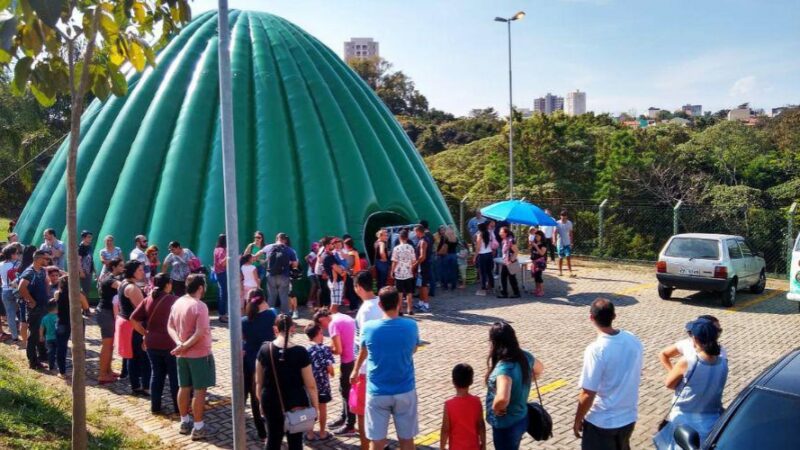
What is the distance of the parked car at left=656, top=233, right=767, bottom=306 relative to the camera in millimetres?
13398

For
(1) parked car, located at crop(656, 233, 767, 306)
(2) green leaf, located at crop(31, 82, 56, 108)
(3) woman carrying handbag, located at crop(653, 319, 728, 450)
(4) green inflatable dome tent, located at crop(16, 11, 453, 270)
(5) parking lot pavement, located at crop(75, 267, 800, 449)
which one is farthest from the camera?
(4) green inflatable dome tent, located at crop(16, 11, 453, 270)

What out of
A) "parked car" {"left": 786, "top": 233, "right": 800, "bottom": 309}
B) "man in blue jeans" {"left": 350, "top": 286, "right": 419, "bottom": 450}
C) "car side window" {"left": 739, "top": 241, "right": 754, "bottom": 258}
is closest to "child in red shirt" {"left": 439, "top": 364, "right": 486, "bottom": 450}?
"man in blue jeans" {"left": 350, "top": 286, "right": 419, "bottom": 450}

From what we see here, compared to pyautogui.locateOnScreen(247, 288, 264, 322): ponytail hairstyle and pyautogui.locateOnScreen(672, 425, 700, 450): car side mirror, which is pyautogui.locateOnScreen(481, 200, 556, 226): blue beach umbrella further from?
pyautogui.locateOnScreen(672, 425, 700, 450): car side mirror

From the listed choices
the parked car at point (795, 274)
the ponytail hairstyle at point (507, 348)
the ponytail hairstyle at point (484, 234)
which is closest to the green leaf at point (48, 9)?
the ponytail hairstyle at point (507, 348)

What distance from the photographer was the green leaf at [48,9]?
3.43 m

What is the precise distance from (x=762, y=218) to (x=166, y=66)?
62.3 feet

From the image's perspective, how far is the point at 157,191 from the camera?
14438mm

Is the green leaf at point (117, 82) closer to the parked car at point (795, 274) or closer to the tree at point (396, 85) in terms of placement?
the parked car at point (795, 274)

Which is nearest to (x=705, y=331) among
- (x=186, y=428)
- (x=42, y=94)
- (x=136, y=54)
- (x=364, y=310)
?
(x=364, y=310)

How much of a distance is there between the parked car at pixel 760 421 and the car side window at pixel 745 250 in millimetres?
11214

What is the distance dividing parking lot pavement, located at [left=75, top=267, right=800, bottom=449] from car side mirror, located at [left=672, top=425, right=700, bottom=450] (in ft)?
7.81

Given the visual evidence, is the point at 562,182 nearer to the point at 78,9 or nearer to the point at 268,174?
the point at 268,174

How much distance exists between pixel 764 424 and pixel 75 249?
4.95m

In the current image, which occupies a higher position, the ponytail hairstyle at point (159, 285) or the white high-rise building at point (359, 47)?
the white high-rise building at point (359, 47)
